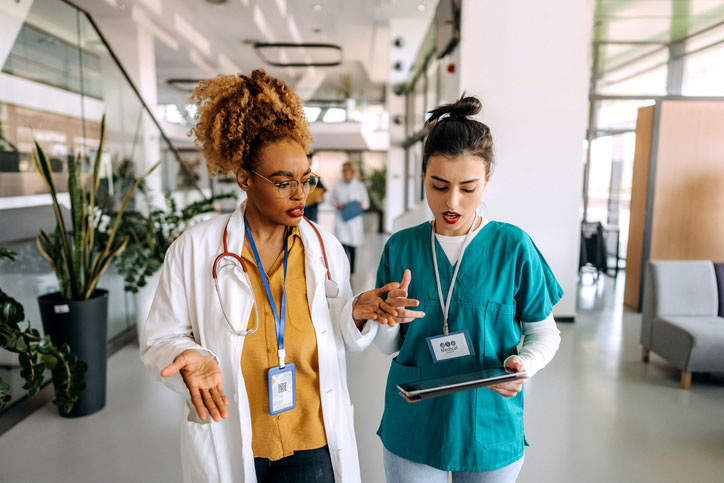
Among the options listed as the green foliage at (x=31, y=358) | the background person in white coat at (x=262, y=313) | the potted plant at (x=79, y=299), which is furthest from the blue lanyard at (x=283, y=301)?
the potted plant at (x=79, y=299)

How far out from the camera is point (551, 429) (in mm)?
2898

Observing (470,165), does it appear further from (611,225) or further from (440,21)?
(611,225)

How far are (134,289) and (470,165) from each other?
357cm

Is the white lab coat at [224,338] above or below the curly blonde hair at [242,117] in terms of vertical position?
below

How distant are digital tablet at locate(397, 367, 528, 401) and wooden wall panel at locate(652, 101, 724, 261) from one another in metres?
5.43

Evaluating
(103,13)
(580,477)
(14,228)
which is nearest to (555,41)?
(580,477)

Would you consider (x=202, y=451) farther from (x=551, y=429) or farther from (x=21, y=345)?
(x=551, y=429)

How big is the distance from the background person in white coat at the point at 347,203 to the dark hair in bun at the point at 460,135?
5533 mm

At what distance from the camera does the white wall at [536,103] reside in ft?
15.4

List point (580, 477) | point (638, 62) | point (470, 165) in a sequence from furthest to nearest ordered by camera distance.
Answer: point (638, 62), point (580, 477), point (470, 165)

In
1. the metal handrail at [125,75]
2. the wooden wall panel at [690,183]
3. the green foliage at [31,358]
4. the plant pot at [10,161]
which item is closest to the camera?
the green foliage at [31,358]

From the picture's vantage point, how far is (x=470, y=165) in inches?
48.1

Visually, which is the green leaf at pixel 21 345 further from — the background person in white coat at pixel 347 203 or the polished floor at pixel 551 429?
the background person in white coat at pixel 347 203

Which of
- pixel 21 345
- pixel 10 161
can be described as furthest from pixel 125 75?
pixel 21 345
